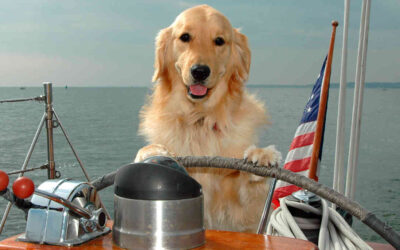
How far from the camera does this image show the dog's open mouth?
1.72 meters

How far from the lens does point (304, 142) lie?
8.76 ft

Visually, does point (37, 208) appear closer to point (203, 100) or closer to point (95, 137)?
point (203, 100)

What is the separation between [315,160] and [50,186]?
4.61ft

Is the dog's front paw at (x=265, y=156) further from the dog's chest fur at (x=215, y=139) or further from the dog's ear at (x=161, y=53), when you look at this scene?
the dog's ear at (x=161, y=53)

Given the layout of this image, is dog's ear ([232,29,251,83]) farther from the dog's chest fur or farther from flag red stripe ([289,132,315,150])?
flag red stripe ([289,132,315,150])

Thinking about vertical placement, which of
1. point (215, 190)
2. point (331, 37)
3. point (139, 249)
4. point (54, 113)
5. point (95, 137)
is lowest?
point (95, 137)

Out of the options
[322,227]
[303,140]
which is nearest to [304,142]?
[303,140]

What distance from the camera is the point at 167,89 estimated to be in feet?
6.23

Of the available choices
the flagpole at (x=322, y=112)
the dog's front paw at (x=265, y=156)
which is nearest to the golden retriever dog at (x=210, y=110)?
the dog's front paw at (x=265, y=156)

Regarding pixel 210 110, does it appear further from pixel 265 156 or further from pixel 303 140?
pixel 303 140

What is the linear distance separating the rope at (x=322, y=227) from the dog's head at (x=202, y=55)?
2.15 feet

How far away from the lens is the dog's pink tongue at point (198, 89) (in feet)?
5.65

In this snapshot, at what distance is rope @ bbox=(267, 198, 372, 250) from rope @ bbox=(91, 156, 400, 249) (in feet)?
0.50

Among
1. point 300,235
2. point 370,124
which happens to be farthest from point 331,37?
point 370,124
